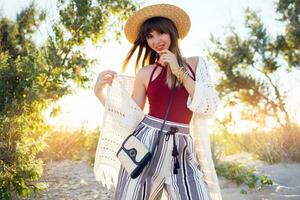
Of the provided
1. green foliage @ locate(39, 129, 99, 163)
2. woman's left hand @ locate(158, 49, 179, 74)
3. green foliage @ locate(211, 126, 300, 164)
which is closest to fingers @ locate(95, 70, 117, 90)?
woman's left hand @ locate(158, 49, 179, 74)

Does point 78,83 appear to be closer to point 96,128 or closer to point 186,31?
point 186,31

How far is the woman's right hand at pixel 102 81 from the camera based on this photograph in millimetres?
2826

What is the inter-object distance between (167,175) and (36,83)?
2.41 m

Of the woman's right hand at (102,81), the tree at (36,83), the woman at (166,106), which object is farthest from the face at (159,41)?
the tree at (36,83)

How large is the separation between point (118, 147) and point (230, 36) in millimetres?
8552

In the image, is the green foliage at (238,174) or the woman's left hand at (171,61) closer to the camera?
the woman's left hand at (171,61)

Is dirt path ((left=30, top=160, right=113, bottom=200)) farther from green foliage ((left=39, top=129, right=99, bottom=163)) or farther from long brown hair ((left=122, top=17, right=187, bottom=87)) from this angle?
long brown hair ((left=122, top=17, right=187, bottom=87))

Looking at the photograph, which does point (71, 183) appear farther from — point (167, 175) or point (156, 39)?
point (167, 175)

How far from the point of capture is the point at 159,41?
280 centimetres

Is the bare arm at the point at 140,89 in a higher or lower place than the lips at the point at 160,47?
lower

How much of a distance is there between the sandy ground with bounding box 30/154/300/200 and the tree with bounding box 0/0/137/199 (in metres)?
1.21

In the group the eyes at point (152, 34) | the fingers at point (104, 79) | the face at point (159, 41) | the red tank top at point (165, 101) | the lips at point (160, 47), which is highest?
the eyes at point (152, 34)

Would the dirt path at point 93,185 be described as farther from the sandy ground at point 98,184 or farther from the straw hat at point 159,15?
the straw hat at point 159,15

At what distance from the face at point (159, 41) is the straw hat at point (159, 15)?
0.55 feet
